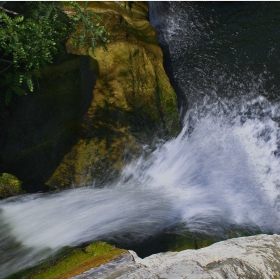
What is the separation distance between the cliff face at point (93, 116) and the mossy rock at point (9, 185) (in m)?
0.29

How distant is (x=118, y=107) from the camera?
6.49m

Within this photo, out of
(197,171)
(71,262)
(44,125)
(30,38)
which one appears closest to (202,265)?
(71,262)

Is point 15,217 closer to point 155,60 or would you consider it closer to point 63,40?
point 63,40

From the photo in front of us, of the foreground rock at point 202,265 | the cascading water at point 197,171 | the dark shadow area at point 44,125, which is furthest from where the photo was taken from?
the dark shadow area at point 44,125

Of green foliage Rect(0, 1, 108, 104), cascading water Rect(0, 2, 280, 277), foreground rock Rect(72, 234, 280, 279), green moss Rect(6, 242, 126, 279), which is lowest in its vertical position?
foreground rock Rect(72, 234, 280, 279)

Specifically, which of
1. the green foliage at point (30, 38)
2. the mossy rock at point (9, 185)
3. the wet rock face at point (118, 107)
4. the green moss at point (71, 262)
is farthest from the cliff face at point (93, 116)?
the green moss at point (71, 262)

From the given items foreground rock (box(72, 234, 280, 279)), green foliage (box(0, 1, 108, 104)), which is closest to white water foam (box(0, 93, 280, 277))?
foreground rock (box(72, 234, 280, 279))

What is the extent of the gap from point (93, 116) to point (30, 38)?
1.70 meters

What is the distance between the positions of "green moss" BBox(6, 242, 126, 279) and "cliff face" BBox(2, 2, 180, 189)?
64.9 inches

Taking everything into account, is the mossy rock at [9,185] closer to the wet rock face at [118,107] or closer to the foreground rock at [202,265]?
the wet rock face at [118,107]

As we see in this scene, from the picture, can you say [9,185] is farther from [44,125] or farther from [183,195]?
[183,195]

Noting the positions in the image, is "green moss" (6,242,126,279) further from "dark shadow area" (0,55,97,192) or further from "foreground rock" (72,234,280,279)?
"dark shadow area" (0,55,97,192)

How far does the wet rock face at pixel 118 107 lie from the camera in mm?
6199

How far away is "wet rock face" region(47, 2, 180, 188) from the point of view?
6.20 metres
